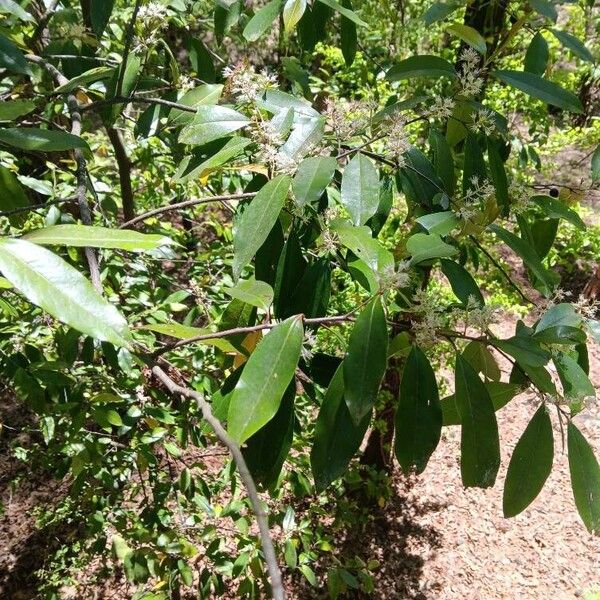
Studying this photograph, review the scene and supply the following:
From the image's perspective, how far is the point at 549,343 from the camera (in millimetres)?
748

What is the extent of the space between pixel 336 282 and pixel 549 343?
1.79m

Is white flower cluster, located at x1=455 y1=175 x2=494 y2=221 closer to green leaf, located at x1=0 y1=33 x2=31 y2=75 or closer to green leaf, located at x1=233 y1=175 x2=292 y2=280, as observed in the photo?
green leaf, located at x1=233 y1=175 x2=292 y2=280

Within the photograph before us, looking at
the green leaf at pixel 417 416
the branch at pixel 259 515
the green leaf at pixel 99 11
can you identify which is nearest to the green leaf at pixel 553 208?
the green leaf at pixel 417 416

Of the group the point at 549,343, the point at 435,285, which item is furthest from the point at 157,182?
the point at 549,343

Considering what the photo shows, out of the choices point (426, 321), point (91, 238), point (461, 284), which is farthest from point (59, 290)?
point (461, 284)

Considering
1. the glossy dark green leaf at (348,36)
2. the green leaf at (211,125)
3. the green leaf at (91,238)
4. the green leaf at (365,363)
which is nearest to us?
the green leaf at (91,238)

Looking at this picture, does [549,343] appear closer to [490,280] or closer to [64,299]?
[64,299]

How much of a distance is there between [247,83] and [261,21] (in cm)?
26

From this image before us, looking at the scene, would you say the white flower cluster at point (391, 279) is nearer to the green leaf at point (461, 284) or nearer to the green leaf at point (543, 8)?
the green leaf at point (461, 284)

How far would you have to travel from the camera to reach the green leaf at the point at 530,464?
0.74 meters

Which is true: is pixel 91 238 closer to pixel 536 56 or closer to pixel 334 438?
pixel 334 438

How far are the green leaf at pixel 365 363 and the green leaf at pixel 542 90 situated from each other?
0.57 metres

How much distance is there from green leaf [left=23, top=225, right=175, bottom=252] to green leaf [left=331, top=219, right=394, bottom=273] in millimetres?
278

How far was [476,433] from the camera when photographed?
70cm
